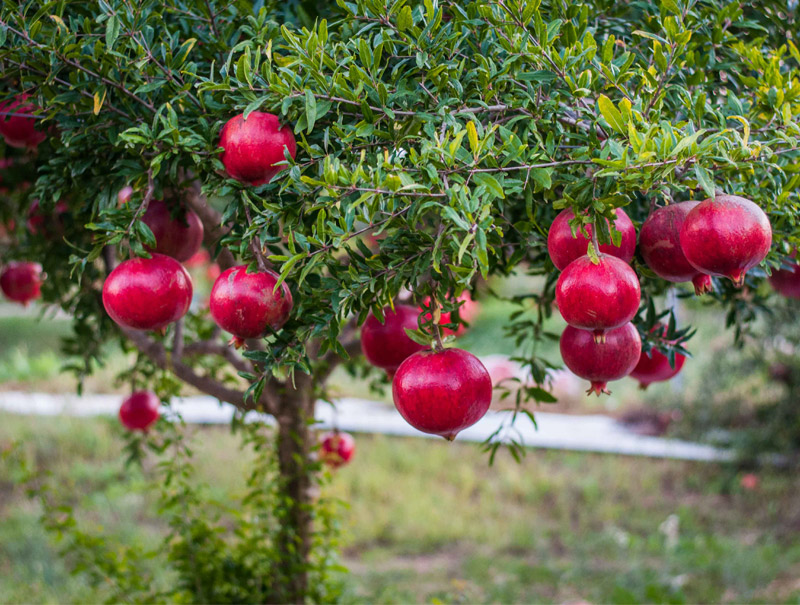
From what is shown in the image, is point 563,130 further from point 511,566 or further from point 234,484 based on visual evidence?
point 234,484

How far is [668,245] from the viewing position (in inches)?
44.6

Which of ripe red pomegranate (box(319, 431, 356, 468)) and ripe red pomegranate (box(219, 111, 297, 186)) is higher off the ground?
ripe red pomegranate (box(219, 111, 297, 186))

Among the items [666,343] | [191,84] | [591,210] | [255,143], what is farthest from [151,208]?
[666,343]

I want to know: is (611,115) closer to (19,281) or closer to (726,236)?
(726,236)

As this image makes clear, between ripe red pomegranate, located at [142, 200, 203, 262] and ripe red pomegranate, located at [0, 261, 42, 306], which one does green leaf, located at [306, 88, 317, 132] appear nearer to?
ripe red pomegranate, located at [142, 200, 203, 262]

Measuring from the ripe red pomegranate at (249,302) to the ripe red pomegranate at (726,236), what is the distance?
0.61 m

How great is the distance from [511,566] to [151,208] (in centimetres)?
309

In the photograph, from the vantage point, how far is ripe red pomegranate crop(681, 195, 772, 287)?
1.01m

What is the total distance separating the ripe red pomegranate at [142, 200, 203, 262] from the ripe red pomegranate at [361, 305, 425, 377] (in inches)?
15.2

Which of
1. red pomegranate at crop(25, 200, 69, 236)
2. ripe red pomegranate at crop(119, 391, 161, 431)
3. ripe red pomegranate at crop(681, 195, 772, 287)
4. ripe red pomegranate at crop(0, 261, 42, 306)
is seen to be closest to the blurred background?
ripe red pomegranate at crop(119, 391, 161, 431)

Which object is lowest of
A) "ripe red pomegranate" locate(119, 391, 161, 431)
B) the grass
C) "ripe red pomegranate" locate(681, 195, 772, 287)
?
the grass

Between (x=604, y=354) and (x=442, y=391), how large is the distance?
10.9 inches

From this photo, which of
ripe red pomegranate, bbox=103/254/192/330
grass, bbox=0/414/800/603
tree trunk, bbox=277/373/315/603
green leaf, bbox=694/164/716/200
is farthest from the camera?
grass, bbox=0/414/800/603

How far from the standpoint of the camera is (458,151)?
983 millimetres
